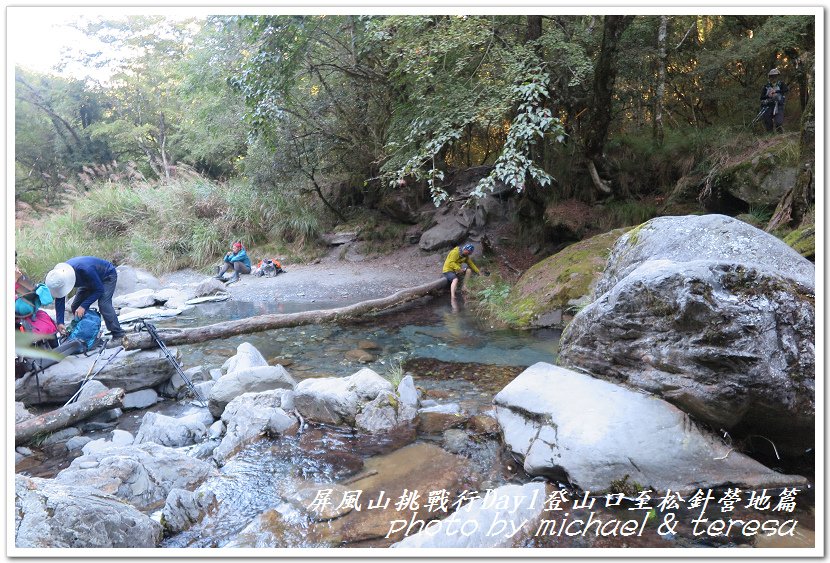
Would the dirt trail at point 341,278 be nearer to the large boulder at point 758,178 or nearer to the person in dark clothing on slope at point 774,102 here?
the large boulder at point 758,178

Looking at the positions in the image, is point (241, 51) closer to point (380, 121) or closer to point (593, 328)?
point (380, 121)

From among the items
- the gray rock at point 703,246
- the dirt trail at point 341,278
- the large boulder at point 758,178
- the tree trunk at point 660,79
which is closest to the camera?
the gray rock at point 703,246

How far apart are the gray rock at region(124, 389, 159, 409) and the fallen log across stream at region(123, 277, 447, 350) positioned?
18.2 inches

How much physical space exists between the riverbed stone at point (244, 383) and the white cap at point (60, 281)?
1418mm

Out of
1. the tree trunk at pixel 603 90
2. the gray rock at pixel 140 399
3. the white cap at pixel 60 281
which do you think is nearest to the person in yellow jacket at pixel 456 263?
the tree trunk at pixel 603 90

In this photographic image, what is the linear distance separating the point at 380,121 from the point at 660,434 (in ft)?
29.2

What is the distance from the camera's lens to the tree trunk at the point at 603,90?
753cm

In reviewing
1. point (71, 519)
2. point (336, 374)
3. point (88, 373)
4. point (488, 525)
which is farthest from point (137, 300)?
point (488, 525)

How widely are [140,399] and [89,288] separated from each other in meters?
1.20

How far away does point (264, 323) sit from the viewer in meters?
6.33

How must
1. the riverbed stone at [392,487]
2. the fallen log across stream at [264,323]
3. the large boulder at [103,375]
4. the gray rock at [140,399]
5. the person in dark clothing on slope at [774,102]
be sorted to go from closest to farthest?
the riverbed stone at [392,487]
the large boulder at [103,375]
the gray rock at [140,399]
the fallen log across stream at [264,323]
the person in dark clothing on slope at [774,102]

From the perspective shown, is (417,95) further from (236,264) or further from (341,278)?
(236,264)

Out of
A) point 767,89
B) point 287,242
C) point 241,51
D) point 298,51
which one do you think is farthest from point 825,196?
point 287,242

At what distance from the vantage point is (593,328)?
310cm
